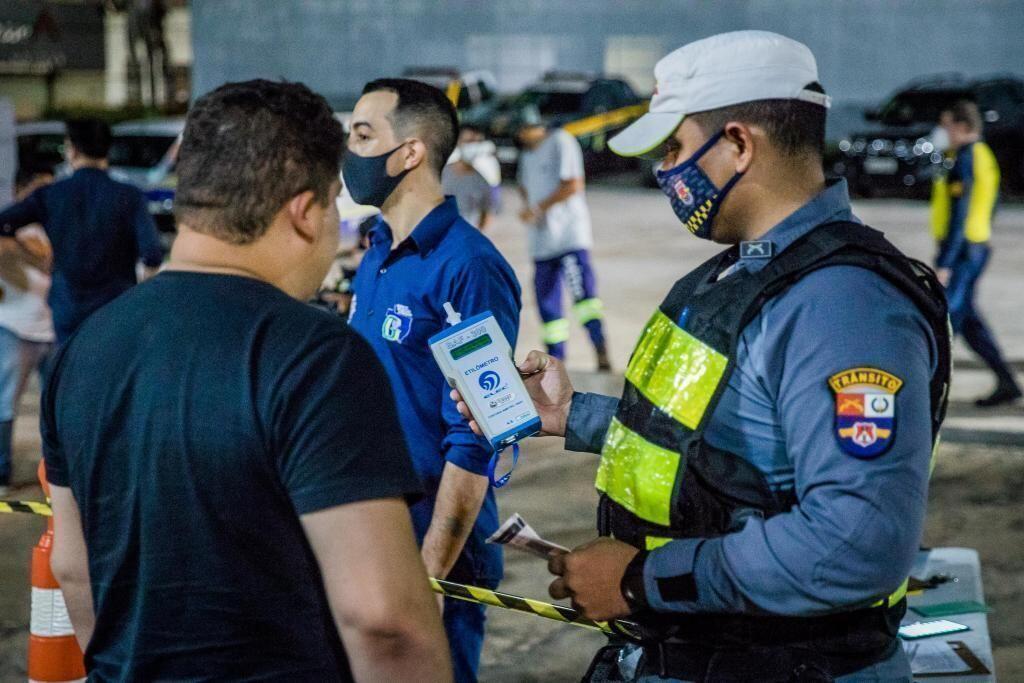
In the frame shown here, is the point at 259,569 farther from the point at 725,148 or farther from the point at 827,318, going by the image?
the point at 725,148

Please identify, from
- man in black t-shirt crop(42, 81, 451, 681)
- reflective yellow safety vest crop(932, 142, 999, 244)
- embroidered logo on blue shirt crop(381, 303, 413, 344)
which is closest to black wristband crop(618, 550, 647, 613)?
man in black t-shirt crop(42, 81, 451, 681)

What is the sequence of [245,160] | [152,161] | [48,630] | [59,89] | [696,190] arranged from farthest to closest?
[59,89], [152,161], [48,630], [696,190], [245,160]

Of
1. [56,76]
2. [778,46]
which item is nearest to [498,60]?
[56,76]

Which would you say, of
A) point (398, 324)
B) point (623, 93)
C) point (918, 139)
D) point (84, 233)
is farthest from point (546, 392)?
point (623, 93)

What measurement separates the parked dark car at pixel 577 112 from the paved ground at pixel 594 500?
10.5m

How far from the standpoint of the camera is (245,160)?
1.96 meters

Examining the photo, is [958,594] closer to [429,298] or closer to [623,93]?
[429,298]

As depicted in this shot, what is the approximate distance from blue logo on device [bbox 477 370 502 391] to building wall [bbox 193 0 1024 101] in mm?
23525

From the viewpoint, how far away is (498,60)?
27625 millimetres

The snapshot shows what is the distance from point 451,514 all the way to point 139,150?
15058mm

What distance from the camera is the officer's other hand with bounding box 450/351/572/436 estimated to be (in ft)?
9.47

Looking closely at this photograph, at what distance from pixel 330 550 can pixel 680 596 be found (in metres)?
0.63

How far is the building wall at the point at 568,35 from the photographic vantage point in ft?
85.4

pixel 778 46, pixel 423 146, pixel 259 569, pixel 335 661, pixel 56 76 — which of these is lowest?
pixel 56 76
